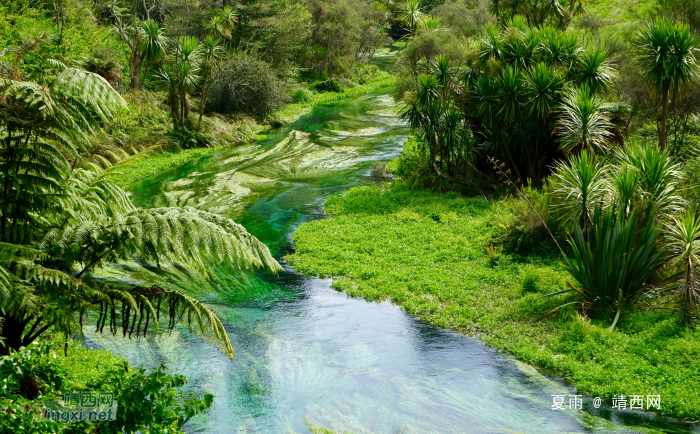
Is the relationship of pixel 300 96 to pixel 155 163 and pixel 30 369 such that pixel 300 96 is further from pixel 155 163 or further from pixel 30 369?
pixel 30 369

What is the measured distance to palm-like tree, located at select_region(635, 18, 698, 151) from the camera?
45.2 feet

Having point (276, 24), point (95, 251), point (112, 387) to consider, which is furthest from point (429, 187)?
point (276, 24)

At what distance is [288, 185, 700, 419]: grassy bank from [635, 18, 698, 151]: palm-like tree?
5155mm

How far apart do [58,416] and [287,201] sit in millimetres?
14810

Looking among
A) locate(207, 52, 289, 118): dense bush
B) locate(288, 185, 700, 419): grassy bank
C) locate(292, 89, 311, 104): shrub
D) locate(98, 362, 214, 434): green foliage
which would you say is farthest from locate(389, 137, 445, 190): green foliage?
locate(292, 89, 311, 104): shrub

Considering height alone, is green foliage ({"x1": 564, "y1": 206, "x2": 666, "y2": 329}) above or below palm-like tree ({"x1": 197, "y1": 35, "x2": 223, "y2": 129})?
below

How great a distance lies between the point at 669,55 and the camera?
13883 millimetres

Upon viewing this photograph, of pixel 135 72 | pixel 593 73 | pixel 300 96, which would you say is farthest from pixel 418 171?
pixel 300 96

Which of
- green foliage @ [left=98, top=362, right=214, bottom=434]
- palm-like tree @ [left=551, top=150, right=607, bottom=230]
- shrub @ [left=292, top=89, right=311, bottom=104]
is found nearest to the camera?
green foliage @ [left=98, top=362, right=214, bottom=434]

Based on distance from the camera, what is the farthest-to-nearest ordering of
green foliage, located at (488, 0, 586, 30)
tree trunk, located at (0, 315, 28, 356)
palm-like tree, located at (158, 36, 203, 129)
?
palm-like tree, located at (158, 36, 203, 129), green foliage, located at (488, 0, 586, 30), tree trunk, located at (0, 315, 28, 356)

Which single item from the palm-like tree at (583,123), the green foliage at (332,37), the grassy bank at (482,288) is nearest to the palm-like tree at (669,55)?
the palm-like tree at (583,123)

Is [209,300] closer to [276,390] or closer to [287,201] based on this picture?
[276,390]

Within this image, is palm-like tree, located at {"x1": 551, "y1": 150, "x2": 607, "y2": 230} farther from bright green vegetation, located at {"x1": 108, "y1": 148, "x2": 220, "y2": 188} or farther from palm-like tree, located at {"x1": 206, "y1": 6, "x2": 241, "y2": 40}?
palm-like tree, located at {"x1": 206, "y1": 6, "x2": 241, "y2": 40}

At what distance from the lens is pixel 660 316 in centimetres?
950
